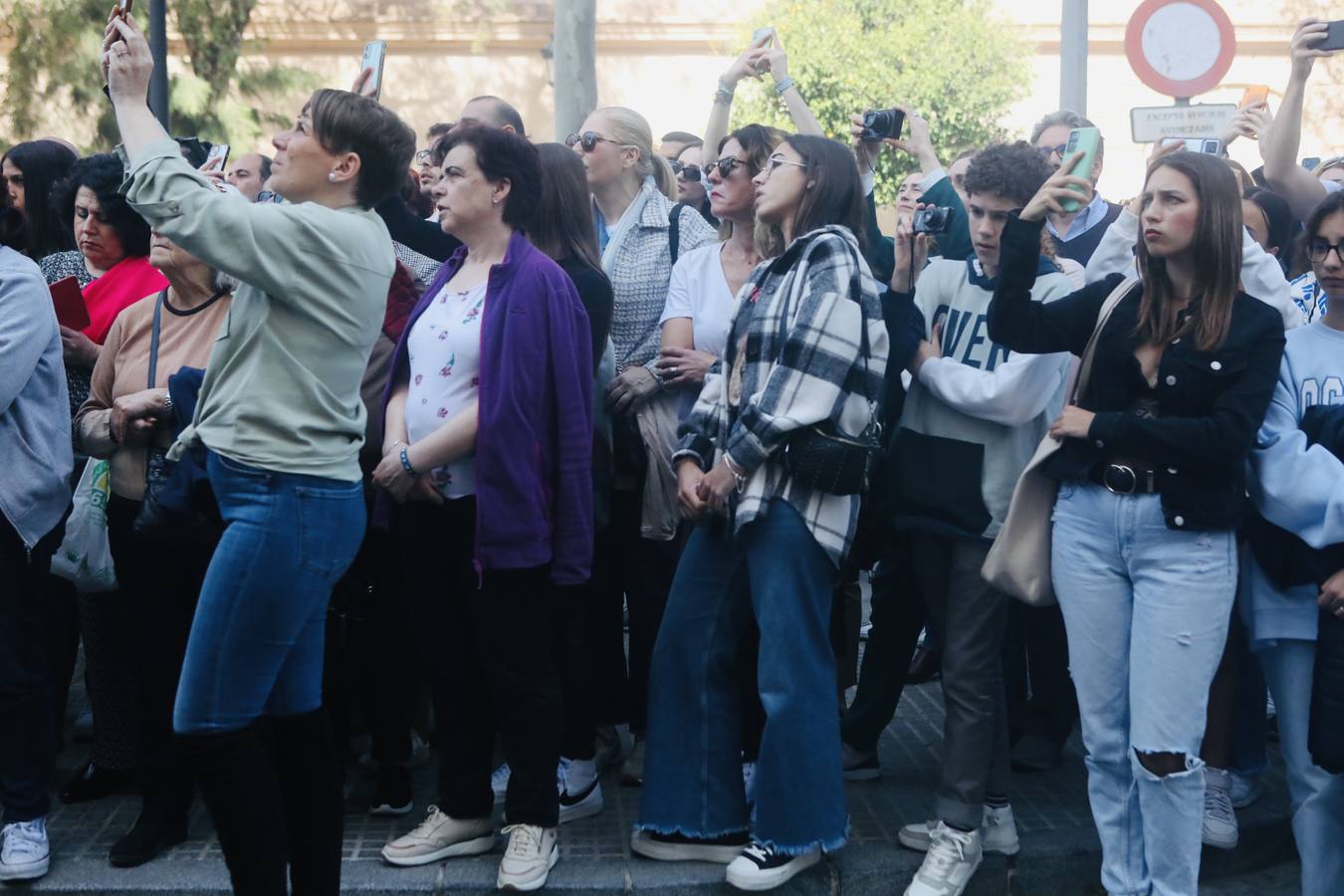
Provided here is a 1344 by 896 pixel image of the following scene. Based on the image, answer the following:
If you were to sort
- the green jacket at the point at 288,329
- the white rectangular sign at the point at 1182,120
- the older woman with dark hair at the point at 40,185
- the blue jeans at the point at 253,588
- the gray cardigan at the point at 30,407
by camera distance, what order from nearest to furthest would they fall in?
the green jacket at the point at 288,329
the blue jeans at the point at 253,588
the gray cardigan at the point at 30,407
the older woman with dark hair at the point at 40,185
the white rectangular sign at the point at 1182,120

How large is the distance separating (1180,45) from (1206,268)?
4.16 m

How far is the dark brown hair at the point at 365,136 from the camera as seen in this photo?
3809 mm

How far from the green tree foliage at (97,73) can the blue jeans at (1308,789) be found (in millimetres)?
12681

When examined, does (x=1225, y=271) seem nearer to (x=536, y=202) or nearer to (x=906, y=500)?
(x=906, y=500)

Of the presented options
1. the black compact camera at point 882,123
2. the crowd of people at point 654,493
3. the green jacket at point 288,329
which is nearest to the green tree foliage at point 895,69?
the black compact camera at point 882,123

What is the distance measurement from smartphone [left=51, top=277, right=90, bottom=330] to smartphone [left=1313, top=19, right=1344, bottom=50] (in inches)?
167

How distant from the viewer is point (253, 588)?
11.6 ft

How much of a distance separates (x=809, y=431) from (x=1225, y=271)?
3.90 feet

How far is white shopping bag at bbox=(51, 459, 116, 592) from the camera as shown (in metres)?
4.84

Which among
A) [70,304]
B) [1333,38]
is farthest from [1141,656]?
[70,304]

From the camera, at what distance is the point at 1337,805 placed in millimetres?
4180

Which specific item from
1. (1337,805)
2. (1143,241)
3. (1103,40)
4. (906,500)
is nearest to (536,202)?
(906,500)

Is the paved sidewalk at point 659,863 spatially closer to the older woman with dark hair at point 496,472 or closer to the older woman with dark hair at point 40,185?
the older woman with dark hair at point 496,472

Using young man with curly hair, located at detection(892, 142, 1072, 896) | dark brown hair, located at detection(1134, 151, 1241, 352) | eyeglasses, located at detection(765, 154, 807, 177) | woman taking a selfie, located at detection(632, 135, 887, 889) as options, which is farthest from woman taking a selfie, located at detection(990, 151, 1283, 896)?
eyeglasses, located at detection(765, 154, 807, 177)
